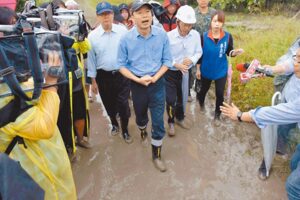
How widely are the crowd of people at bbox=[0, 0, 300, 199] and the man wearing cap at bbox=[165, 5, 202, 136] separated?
1 centimetres

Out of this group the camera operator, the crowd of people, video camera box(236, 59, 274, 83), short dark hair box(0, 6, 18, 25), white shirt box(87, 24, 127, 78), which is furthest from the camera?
white shirt box(87, 24, 127, 78)

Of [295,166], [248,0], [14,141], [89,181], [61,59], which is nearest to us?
[14,141]

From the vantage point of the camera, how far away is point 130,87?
3.58 m

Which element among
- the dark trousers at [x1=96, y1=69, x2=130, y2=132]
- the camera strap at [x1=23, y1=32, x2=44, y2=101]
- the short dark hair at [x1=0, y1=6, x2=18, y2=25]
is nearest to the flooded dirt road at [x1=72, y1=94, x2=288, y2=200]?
the dark trousers at [x1=96, y1=69, x2=130, y2=132]

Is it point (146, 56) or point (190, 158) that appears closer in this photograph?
point (146, 56)

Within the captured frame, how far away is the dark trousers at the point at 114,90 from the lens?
374 centimetres

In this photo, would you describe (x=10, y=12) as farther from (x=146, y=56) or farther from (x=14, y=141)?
(x=146, y=56)

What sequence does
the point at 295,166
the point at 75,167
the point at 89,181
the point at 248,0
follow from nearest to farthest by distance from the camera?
the point at 295,166 < the point at 89,181 < the point at 75,167 < the point at 248,0

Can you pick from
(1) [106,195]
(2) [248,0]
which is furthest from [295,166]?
(2) [248,0]

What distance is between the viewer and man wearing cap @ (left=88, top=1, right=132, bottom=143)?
3500 millimetres

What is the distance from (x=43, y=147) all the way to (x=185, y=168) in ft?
6.20

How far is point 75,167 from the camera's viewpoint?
3512 mm

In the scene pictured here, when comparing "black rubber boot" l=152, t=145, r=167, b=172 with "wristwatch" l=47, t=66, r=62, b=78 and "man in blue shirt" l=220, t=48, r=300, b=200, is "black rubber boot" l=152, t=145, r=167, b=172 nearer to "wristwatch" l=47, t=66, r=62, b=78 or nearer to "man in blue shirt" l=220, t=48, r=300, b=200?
"man in blue shirt" l=220, t=48, r=300, b=200

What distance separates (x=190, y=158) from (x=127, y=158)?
30.4 inches
